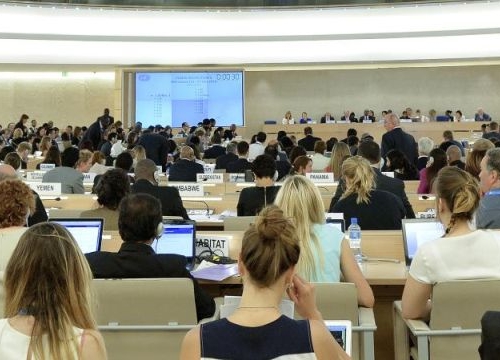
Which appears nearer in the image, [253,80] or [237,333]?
[237,333]

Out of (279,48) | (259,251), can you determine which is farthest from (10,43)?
(259,251)

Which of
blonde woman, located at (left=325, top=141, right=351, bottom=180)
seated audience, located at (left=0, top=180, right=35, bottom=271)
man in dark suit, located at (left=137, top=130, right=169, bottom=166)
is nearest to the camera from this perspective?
seated audience, located at (left=0, top=180, right=35, bottom=271)

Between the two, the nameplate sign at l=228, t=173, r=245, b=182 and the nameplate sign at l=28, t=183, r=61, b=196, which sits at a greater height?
the nameplate sign at l=228, t=173, r=245, b=182

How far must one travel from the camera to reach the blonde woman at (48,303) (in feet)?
7.34

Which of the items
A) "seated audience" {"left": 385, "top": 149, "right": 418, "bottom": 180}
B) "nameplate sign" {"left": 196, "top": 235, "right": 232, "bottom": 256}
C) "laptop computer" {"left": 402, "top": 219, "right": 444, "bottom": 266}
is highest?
"seated audience" {"left": 385, "top": 149, "right": 418, "bottom": 180}

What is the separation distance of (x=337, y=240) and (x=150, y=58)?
1741 centimetres

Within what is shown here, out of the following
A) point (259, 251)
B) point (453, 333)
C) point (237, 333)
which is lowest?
point (453, 333)

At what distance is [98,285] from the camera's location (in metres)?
3.53

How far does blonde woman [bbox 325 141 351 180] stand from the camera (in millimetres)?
9344

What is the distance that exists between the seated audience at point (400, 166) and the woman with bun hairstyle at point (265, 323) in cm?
721

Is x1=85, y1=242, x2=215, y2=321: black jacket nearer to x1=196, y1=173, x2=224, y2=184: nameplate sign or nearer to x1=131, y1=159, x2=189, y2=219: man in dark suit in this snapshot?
x1=131, y1=159, x2=189, y2=219: man in dark suit

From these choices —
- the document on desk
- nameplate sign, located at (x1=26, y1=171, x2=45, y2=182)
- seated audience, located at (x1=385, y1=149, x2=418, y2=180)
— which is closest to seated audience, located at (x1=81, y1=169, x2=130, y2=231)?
the document on desk

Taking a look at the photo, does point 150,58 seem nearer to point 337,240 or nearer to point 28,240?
point 337,240

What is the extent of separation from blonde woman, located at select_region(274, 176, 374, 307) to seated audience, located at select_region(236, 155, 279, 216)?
9.73 feet
